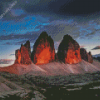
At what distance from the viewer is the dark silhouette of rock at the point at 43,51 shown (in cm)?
10612

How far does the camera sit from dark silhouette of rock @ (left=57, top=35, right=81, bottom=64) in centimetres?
12112

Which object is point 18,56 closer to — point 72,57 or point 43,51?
point 43,51

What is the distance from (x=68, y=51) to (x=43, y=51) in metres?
30.9

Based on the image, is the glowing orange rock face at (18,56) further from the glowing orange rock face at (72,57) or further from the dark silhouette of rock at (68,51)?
the glowing orange rock face at (72,57)

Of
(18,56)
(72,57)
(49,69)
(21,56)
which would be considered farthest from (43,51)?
(72,57)

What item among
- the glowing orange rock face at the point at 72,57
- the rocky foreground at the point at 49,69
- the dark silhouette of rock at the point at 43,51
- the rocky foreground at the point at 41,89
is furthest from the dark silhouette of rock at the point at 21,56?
the glowing orange rock face at the point at 72,57

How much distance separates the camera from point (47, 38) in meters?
115

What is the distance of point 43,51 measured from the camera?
10906cm

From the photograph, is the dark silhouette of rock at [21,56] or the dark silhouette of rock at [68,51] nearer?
the dark silhouette of rock at [21,56]

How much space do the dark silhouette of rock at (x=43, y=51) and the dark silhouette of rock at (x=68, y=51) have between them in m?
13.2

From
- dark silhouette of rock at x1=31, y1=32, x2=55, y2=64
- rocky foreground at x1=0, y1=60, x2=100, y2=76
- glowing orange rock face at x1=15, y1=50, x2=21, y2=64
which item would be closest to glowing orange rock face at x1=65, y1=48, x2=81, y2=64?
rocky foreground at x1=0, y1=60, x2=100, y2=76

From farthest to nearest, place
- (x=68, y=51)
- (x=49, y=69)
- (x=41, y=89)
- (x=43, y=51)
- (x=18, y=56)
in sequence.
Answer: (x=68, y=51), (x=43, y=51), (x=49, y=69), (x=18, y=56), (x=41, y=89)

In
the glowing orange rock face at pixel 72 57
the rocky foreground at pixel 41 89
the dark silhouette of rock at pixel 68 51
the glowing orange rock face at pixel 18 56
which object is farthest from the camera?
the dark silhouette of rock at pixel 68 51

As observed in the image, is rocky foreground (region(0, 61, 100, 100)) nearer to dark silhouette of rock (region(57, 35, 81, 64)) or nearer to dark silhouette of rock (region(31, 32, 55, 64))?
dark silhouette of rock (region(31, 32, 55, 64))
